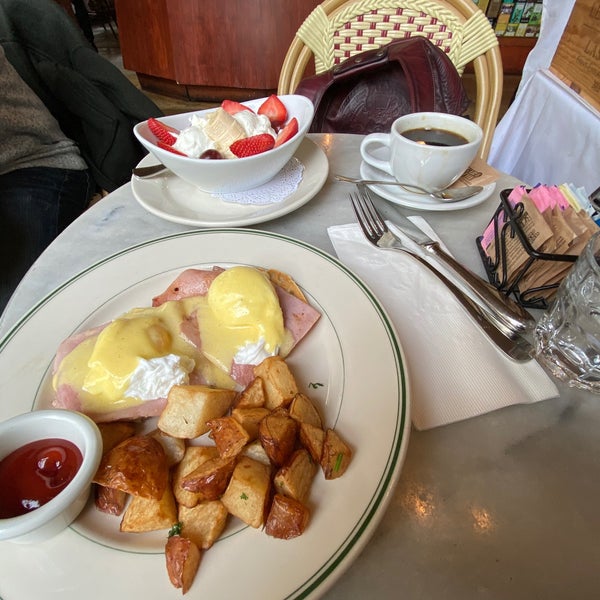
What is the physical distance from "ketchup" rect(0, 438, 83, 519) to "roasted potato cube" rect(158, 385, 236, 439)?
0.40 ft

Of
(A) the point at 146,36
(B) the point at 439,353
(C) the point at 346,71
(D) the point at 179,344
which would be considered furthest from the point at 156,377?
(A) the point at 146,36

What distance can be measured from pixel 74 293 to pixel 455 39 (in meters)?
1.61

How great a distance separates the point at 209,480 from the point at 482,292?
58 cm

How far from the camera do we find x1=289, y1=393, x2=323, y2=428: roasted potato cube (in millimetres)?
610

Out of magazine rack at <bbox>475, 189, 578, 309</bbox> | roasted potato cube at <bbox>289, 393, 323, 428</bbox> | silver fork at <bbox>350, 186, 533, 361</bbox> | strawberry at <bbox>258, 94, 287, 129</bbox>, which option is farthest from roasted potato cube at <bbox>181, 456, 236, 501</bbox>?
strawberry at <bbox>258, 94, 287, 129</bbox>

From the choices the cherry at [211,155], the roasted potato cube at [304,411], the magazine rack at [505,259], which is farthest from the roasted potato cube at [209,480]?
the cherry at [211,155]

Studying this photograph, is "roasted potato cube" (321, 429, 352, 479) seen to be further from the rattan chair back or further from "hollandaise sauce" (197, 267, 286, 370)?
the rattan chair back

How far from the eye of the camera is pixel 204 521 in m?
0.53

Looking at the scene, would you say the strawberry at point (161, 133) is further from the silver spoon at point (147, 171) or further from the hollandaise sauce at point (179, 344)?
the hollandaise sauce at point (179, 344)

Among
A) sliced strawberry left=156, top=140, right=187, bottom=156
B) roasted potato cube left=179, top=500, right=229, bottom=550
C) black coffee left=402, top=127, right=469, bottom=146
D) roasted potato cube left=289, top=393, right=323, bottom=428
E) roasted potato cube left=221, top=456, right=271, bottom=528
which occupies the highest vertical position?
black coffee left=402, top=127, right=469, bottom=146

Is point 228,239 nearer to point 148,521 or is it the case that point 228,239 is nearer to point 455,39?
point 148,521

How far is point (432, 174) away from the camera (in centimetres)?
99

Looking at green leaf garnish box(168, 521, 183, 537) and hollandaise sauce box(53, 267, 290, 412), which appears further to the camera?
hollandaise sauce box(53, 267, 290, 412)

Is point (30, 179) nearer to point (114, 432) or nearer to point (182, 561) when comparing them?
point (114, 432)
